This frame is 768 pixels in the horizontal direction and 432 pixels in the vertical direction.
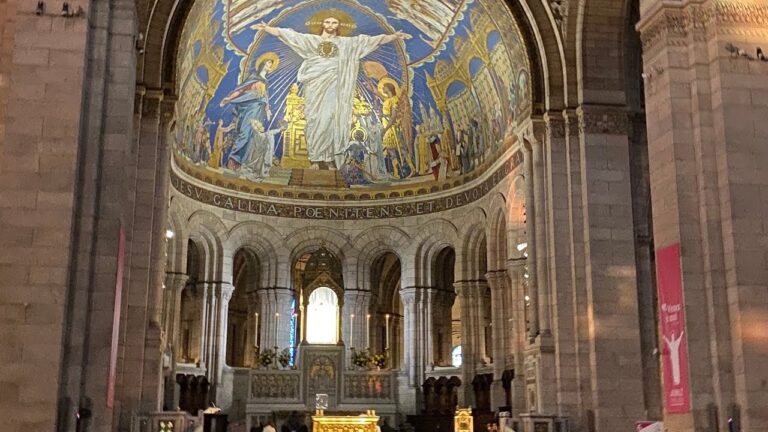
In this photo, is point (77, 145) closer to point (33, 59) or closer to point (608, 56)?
point (33, 59)

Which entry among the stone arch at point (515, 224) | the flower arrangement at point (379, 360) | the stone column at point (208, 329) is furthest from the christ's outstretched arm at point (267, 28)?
the flower arrangement at point (379, 360)

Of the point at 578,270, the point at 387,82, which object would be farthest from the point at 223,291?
the point at 578,270

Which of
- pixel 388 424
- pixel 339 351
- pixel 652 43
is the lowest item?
pixel 388 424

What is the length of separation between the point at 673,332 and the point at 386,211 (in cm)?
2135

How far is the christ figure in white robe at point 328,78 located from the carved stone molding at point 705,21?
56.4 feet

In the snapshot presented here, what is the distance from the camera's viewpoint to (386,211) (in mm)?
34906

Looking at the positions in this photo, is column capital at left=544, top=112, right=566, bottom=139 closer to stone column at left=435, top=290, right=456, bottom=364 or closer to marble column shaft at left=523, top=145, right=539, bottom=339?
marble column shaft at left=523, top=145, right=539, bottom=339

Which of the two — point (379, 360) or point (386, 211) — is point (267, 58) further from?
point (379, 360)

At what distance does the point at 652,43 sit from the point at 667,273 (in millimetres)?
3891

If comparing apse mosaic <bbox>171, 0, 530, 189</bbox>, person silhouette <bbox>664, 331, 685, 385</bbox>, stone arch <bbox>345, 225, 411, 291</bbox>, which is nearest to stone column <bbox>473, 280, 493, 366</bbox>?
stone arch <bbox>345, 225, 411, 291</bbox>

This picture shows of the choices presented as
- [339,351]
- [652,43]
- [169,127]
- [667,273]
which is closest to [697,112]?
[652,43]

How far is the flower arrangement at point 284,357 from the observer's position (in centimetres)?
3312

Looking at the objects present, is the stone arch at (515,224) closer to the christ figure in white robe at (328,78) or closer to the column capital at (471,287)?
the column capital at (471,287)

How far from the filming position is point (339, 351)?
3294 centimetres
